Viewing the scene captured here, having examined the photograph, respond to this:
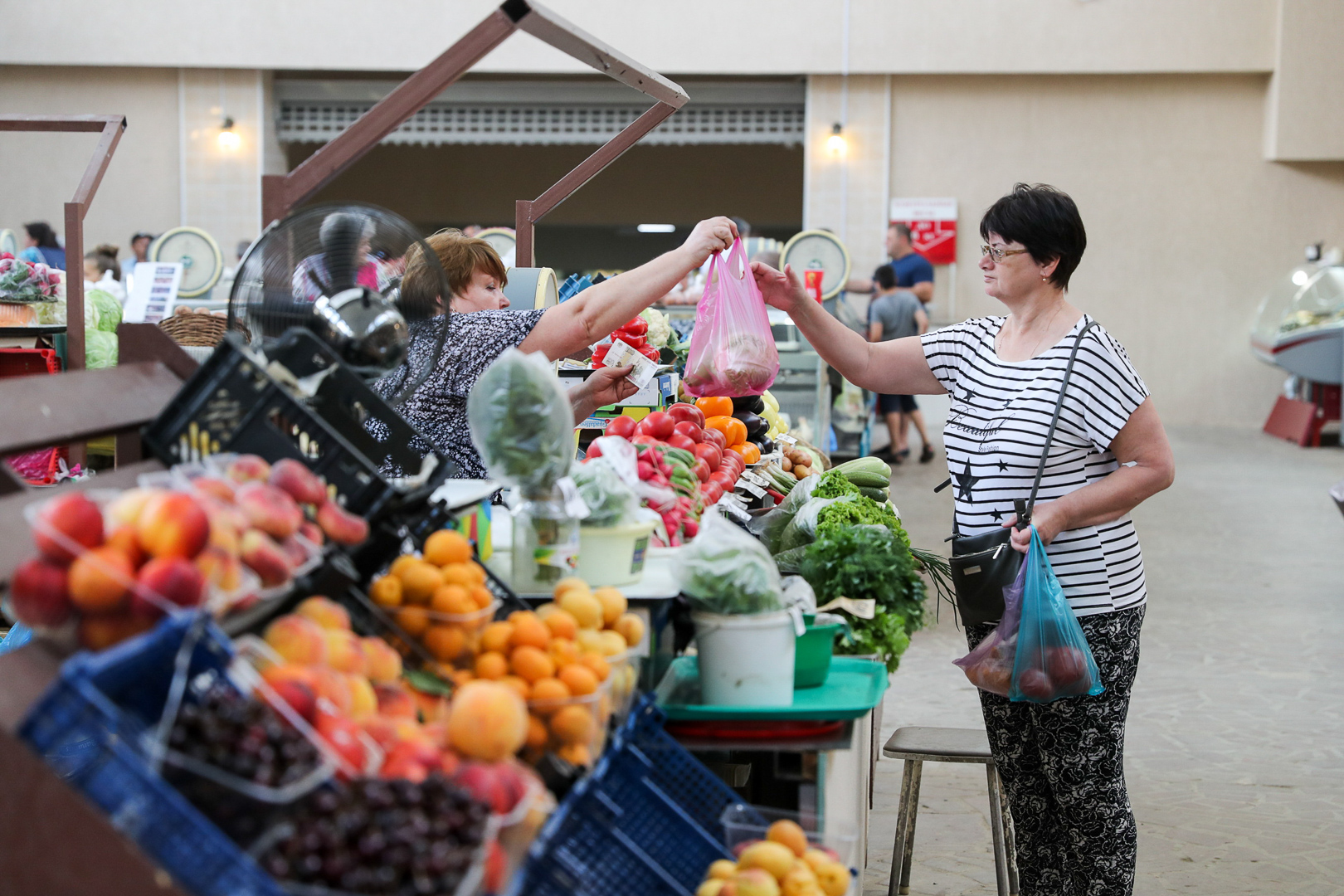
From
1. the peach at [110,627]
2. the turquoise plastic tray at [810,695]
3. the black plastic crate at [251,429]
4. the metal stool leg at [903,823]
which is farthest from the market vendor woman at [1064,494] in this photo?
the peach at [110,627]

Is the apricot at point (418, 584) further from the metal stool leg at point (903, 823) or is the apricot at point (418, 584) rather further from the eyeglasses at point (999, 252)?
the metal stool leg at point (903, 823)

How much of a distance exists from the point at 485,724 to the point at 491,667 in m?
0.21

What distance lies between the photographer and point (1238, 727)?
4445 millimetres

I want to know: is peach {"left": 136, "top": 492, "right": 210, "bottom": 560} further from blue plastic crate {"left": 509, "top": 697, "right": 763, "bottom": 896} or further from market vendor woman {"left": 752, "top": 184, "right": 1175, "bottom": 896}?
market vendor woman {"left": 752, "top": 184, "right": 1175, "bottom": 896}

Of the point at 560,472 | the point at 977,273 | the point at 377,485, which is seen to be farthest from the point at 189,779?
the point at 977,273

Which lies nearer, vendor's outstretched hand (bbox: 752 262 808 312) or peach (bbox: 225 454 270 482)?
peach (bbox: 225 454 270 482)

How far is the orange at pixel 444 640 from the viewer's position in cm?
154

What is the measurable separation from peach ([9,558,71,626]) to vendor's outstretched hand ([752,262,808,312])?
6.77 feet

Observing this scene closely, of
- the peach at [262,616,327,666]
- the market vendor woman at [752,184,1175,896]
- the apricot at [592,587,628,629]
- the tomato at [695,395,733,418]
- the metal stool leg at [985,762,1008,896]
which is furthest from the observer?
the tomato at [695,395,733,418]

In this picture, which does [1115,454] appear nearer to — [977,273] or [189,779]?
[189,779]

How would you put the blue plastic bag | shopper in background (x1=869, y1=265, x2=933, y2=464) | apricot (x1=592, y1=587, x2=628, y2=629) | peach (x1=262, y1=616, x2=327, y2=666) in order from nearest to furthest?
peach (x1=262, y1=616, x2=327, y2=666)
apricot (x1=592, y1=587, x2=628, y2=629)
the blue plastic bag
shopper in background (x1=869, y1=265, x2=933, y2=464)

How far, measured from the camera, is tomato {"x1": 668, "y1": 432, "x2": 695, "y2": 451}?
118 inches

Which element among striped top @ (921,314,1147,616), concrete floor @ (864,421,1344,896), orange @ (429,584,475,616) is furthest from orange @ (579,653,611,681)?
concrete floor @ (864,421,1344,896)

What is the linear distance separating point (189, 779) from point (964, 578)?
1.87 metres
